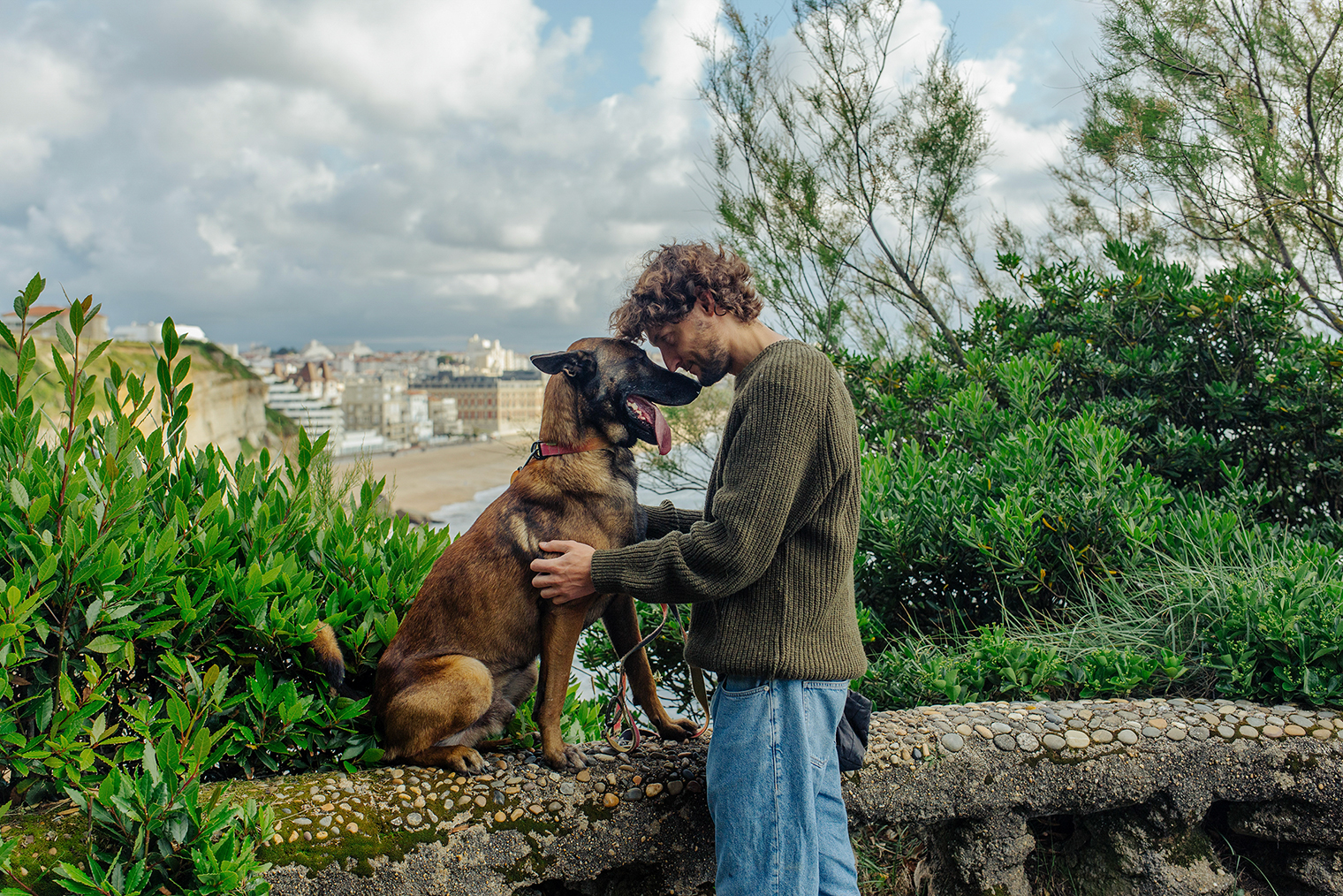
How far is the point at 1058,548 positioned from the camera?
375 cm

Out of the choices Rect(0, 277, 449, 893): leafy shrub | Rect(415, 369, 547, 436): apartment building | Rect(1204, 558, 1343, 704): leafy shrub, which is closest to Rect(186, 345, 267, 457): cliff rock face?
Rect(415, 369, 547, 436): apartment building

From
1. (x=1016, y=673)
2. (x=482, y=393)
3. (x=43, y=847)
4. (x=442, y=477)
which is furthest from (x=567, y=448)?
(x=482, y=393)

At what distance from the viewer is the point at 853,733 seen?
7.11 ft

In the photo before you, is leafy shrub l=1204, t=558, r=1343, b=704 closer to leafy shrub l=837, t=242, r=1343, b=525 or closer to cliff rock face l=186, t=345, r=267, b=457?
leafy shrub l=837, t=242, r=1343, b=525

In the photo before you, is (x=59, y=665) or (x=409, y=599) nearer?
(x=59, y=665)

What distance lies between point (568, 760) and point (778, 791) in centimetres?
75

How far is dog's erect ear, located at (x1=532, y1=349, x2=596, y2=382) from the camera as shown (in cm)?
224

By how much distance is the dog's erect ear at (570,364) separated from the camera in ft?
7.36

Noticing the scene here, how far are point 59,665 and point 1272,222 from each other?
777 cm

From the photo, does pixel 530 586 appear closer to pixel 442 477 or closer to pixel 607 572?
pixel 607 572

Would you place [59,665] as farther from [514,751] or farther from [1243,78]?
[1243,78]

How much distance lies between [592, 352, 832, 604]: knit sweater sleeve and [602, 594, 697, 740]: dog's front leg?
1.56 ft

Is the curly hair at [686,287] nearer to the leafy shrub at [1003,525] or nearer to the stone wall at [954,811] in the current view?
the stone wall at [954,811]

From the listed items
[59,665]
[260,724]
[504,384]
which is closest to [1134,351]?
[260,724]
